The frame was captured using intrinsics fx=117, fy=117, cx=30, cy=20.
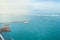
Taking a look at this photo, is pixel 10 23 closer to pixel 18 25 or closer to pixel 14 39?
pixel 18 25

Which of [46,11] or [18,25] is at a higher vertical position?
[46,11]

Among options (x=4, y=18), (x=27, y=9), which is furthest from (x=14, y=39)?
(x=27, y=9)

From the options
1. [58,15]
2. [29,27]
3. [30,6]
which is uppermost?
[30,6]

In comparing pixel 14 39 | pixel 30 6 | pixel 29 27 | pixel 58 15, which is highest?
pixel 30 6

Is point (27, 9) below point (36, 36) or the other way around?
the other way around

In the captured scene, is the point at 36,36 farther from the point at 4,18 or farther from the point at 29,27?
the point at 4,18

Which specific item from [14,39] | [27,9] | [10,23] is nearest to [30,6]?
[27,9]
